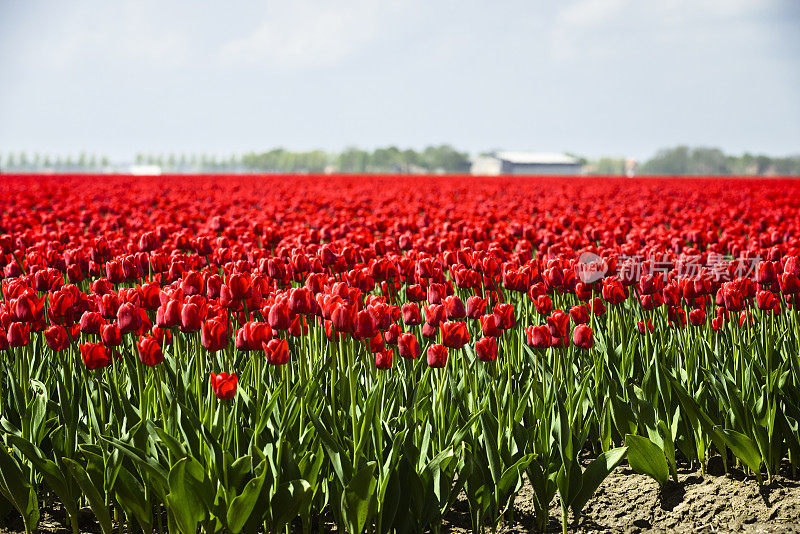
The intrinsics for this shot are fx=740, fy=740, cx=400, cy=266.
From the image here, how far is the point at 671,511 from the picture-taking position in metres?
3.17

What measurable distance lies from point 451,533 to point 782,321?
2.58 meters

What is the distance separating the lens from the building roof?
330 ft

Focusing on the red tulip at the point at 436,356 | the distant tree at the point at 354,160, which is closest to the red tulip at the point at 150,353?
the red tulip at the point at 436,356

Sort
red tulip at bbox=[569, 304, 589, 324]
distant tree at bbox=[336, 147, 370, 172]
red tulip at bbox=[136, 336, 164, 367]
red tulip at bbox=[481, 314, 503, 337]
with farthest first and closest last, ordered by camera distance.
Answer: distant tree at bbox=[336, 147, 370, 172], red tulip at bbox=[569, 304, 589, 324], red tulip at bbox=[481, 314, 503, 337], red tulip at bbox=[136, 336, 164, 367]

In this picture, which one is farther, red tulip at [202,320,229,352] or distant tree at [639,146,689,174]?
distant tree at [639,146,689,174]

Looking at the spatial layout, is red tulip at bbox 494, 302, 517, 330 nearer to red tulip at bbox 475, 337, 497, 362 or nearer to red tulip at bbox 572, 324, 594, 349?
red tulip at bbox 475, 337, 497, 362

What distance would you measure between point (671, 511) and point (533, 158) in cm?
10814

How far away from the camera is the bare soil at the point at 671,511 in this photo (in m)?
3.03

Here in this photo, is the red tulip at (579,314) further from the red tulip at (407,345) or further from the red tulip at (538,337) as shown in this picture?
the red tulip at (407,345)

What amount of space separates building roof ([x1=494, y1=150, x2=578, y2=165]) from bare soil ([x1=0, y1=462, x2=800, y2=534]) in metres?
94.5

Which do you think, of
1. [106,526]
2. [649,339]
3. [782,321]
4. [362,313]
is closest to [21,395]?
[106,526]

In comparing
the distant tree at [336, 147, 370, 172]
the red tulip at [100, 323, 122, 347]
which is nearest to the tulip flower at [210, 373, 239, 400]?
the red tulip at [100, 323, 122, 347]

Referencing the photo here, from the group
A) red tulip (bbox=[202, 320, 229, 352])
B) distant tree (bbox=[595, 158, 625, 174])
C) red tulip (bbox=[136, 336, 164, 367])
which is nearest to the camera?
red tulip (bbox=[202, 320, 229, 352])

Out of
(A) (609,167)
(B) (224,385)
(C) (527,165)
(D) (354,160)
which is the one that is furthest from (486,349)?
(A) (609,167)
